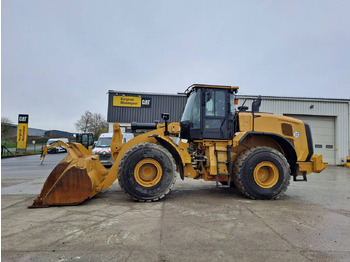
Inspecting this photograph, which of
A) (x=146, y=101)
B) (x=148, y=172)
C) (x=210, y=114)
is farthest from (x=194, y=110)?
(x=146, y=101)

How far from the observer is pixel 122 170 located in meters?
4.71

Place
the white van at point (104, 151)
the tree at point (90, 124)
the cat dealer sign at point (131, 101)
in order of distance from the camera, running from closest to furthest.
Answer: the white van at point (104, 151) < the cat dealer sign at point (131, 101) < the tree at point (90, 124)

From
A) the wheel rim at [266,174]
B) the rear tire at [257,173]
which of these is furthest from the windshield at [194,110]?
the wheel rim at [266,174]

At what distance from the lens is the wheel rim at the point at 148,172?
4.79 metres

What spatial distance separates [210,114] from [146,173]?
2130mm

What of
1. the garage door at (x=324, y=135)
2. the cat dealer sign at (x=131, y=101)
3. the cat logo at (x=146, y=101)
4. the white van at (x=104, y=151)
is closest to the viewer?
the white van at (x=104, y=151)

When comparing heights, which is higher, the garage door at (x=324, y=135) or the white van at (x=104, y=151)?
the garage door at (x=324, y=135)

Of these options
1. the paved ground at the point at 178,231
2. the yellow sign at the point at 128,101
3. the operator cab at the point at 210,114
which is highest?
the yellow sign at the point at 128,101

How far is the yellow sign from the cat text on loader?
12.9 metres

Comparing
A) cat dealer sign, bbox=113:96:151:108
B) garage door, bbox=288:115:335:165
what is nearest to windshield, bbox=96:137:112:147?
cat dealer sign, bbox=113:96:151:108

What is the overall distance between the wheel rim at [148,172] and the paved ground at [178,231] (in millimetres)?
468

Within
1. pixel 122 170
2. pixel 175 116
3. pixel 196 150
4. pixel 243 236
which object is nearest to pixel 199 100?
pixel 196 150

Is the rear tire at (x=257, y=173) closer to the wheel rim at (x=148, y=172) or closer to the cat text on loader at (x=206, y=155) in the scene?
the cat text on loader at (x=206, y=155)

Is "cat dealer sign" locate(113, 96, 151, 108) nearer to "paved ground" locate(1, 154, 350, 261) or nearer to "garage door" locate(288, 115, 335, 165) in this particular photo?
"garage door" locate(288, 115, 335, 165)
